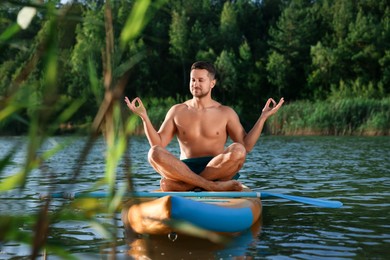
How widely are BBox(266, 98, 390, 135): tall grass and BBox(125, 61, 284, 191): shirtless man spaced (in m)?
16.6

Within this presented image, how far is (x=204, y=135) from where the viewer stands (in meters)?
5.21

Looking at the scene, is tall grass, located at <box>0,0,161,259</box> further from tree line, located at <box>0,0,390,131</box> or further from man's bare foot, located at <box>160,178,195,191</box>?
A: tree line, located at <box>0,0,390,131</box>

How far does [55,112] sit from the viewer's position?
1011 millimetres

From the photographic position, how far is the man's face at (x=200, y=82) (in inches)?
199

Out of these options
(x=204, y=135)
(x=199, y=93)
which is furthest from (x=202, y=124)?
(x=199, y=93)

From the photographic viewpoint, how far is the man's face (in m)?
5.06

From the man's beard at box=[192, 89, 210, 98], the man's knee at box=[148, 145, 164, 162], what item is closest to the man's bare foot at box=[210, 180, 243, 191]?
the man's knee at box=[148, 145, 164, 162]

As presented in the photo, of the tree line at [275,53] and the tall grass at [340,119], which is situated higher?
the tree line at [275,53]

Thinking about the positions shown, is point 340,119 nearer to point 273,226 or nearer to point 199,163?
point 199,163

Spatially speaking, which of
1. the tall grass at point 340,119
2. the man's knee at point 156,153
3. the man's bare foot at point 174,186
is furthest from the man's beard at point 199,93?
the tall grass at point 340,119

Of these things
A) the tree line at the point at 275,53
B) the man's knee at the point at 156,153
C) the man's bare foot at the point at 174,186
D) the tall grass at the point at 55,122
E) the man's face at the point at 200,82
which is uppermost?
the tree line at the point at 275,53

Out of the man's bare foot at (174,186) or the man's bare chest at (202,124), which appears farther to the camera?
the man's bare chest at (202,124)

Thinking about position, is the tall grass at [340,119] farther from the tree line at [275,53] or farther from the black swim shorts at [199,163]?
the black swim shorts at [199,163]

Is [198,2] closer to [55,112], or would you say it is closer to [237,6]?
[237,6]
